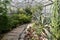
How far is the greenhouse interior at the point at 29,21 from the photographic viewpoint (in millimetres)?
3594

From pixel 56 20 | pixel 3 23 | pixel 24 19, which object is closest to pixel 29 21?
pixel 24 19

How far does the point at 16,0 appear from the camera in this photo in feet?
30.4

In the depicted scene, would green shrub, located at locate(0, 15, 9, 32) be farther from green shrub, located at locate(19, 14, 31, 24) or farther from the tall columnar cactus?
the tall columnar cactus

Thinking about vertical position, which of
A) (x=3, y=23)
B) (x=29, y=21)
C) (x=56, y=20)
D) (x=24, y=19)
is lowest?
(x=29, y=21)

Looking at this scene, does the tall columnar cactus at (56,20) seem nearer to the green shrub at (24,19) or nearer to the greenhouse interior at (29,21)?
the greenhouse interior at (29,21)

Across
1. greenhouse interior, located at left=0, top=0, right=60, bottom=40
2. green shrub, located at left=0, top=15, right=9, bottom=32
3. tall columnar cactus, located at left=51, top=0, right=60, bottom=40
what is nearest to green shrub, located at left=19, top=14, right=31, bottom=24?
greenhouse interior, located at left=0, top=0, right=60, bottom=40

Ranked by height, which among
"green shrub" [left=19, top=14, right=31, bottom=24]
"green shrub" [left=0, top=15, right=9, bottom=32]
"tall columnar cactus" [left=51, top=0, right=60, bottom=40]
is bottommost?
"green shrub" [left=19, top=14, right=31, bottom=24]

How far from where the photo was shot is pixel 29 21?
809cm

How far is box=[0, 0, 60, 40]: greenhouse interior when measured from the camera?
11.8 feet

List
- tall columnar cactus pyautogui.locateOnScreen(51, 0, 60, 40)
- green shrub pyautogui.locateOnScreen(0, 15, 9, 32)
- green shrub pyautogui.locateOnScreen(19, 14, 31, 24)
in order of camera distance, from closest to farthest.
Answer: tall columnar cactus pyautogui.locateOnScreen(51, 0, 60, 40), green shrub pyautogui.locateOnScreen(0, 15, 9, 32), green shrub pyautogui.locateOnScreen(19, 14, 31, 24)

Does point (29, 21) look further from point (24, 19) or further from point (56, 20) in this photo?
point (56, 20)

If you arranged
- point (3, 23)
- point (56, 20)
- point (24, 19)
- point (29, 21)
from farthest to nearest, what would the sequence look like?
point (29, 21)
point (24, 19)
point (3, 23)
point (56, 20)

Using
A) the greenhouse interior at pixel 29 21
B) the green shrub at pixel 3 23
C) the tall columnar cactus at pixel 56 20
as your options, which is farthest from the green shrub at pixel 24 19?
the tall columnar cactus at pixel 56 20

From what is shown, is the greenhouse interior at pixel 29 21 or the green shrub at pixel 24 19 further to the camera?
the green shrub at pixel 24 19
